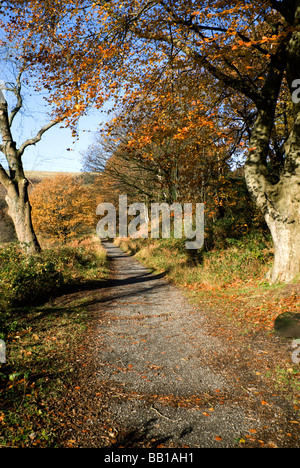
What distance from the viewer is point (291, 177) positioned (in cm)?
702

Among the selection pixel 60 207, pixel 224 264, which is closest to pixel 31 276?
pixel 224 264

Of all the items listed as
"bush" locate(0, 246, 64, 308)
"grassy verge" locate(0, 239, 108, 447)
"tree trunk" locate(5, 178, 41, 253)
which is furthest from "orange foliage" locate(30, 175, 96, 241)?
"bush" locate(0, 246, 64, 308)

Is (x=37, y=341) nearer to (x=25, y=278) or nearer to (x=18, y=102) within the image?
(x=25, y=278)

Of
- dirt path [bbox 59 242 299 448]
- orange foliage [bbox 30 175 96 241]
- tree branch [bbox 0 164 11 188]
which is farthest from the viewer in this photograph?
orange foliage [bbox 30 175 96 241]

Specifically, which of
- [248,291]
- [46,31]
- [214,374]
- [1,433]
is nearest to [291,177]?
[248,291]

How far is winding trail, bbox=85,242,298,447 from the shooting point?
2926 mm

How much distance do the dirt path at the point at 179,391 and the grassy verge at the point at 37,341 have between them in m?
0.45

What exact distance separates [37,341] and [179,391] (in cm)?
294

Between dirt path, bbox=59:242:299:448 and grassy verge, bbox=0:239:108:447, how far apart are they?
45cm

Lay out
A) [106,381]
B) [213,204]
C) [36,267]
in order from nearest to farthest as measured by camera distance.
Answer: [106,381] < [36,267] < [213,204]

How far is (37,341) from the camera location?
5207 millimetres

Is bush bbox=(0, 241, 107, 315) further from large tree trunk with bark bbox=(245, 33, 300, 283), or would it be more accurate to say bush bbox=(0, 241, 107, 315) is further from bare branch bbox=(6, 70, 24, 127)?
large tree trunk with bark bbox=(245, 33, 300, 283)

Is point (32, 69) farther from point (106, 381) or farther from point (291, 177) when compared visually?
point (106, 381)

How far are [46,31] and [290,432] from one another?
12.1 metres
